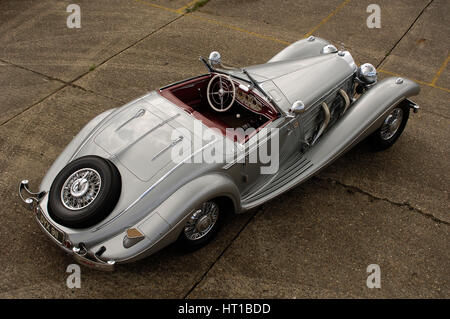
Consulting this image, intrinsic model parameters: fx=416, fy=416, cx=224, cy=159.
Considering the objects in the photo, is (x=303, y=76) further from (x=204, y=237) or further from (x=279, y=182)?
(x=204, y=237)

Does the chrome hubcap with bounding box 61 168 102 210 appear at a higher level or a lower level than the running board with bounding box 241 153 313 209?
higher

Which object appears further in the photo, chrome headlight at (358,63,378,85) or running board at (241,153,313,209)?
chrome headlight at (358,63,378,85)

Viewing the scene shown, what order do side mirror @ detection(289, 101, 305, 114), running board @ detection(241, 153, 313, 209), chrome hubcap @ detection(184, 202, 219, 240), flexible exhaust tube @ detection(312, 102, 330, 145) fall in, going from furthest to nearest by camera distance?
flexible exhaust tube @ detection(312, 102, 330, 145)
running board @ detection(241, 153, 313, 209)
side mirror @ detection(289, 101, 305, 114)
chrome hubcap @ detection(184, 202, 219, 240)

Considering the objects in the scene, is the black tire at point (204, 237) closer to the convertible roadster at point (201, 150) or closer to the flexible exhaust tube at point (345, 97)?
the convertible roadster at point (201, 150)

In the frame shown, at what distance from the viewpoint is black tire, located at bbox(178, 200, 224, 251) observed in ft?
15.5

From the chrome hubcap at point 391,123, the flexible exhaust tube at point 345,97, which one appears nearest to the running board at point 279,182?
the flexible exhaust tube at point 345,97

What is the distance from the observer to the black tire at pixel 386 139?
20.4 feet

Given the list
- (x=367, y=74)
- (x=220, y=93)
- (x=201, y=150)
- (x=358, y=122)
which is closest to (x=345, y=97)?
(x=358, y=122)

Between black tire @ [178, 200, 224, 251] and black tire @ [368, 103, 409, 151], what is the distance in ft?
9.28

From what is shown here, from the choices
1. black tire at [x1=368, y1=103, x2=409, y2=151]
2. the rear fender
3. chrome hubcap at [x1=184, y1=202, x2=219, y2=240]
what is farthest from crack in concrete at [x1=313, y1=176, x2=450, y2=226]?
the rear fender

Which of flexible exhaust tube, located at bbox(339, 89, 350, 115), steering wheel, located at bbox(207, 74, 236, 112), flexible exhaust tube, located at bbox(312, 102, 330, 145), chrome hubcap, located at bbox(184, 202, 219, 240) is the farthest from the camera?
flexible exhaust tube, located at bbox(339, 89, 350, 115)

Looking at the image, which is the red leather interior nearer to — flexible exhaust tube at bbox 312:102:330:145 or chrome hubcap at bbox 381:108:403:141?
flexible exhaust tube at bbox 312:102:330:145

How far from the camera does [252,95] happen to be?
5336 millimetres

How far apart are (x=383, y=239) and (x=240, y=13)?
6.87 meters
